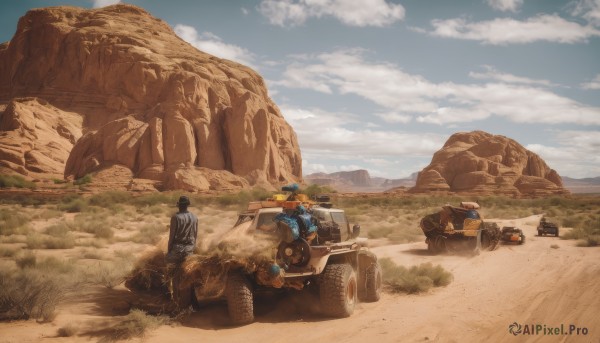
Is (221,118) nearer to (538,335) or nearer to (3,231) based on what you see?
(3,231)

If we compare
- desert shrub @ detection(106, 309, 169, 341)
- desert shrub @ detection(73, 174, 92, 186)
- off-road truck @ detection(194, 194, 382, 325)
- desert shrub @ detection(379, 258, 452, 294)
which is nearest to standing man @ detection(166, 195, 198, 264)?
off-road truck @ detection(194, 194, 382, 325)

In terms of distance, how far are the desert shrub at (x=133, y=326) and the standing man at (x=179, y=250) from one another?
580 millimetres

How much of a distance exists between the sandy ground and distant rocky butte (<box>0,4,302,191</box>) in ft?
135

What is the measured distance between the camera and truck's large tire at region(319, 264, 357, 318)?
7.58 metres

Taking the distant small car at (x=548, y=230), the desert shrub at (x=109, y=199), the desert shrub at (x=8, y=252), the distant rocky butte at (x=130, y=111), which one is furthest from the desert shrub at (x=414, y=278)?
the distant rocky butte at (x=130, y=111)

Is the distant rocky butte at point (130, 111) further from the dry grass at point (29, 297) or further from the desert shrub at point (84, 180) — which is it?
the dry grass at point (29, 297)

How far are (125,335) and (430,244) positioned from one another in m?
12.8

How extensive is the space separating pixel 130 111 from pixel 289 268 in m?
59.0

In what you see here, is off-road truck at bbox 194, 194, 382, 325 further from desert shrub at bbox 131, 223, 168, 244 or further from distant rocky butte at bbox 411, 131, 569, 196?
distant rocky butte at bbox 411, 131, 569, 196

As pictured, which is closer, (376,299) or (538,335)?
(538,335)

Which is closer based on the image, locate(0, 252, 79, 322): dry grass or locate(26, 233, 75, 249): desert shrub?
locate(0, 252, 79, 322): dry grass

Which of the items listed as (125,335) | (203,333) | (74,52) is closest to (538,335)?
(203,333)

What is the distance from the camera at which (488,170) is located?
274 ft

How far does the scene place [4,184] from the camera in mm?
45438
